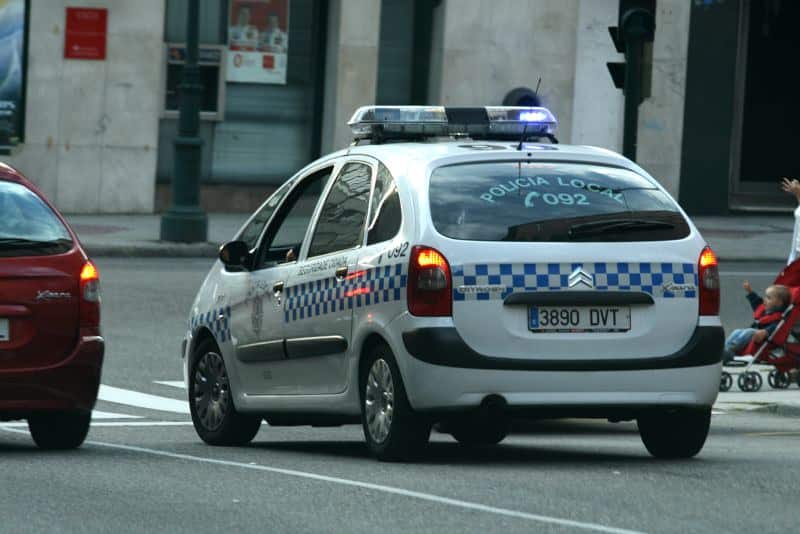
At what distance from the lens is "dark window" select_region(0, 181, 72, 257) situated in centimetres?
992

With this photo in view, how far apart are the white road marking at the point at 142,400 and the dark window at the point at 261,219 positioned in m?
2.63

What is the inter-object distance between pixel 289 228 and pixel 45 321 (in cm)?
160

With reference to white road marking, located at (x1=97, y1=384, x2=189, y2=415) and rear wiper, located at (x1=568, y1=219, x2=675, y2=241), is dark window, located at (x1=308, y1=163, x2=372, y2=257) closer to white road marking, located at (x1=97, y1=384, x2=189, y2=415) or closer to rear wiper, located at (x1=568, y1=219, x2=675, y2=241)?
rear wiper, located at (x1=568, y1=219, x2=675, y2=241)

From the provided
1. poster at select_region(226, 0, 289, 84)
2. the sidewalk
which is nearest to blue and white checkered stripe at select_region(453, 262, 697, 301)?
the sidewalk

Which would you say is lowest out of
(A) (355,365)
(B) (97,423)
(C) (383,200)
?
(B) (97,423)

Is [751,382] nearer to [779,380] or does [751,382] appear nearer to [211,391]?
[779,380]

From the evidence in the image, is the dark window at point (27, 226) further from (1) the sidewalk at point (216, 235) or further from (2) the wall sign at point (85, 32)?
(2) the wall sign at point (85, 32)

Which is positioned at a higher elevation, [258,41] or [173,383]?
[258,41]

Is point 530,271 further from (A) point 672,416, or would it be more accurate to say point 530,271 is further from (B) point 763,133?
(B) point 763,133

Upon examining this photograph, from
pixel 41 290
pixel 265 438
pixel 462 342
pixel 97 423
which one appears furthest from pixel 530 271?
pixel 97 423

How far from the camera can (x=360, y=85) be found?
95.3ft

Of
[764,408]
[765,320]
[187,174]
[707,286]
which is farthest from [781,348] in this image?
[187,174]

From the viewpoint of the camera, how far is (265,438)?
12.1m

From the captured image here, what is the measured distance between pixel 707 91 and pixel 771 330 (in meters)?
16.6
